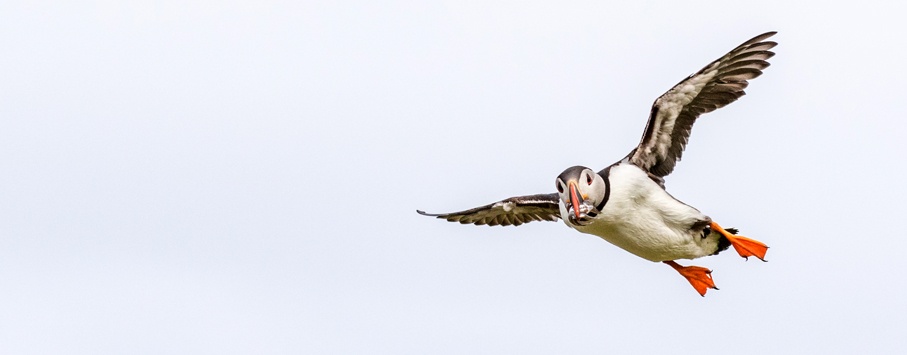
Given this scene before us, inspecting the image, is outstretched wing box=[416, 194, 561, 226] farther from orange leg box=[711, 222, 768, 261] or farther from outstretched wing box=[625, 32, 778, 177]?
orange leg box=[711, 222, 768, 261]

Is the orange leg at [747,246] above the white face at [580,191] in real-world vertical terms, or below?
below

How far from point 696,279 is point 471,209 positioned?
4.14 m

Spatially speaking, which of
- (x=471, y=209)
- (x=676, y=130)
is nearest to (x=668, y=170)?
(x=676, y=130)

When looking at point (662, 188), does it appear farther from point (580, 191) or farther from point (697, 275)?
point (697, 275)

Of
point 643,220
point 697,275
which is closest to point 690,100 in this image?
point 643,220

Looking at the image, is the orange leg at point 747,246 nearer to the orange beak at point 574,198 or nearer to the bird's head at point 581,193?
the bird's head at point 581,193

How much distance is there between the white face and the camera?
21.6 m

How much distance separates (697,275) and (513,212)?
3468mm

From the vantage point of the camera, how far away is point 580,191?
2169 cm

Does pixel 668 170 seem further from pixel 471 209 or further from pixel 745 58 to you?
pixel 471 209

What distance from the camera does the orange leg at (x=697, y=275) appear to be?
2572 cm

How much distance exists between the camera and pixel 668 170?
949 inches

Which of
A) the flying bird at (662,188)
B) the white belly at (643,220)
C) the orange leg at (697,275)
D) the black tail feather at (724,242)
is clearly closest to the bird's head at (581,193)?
the flying bird at (662,188)

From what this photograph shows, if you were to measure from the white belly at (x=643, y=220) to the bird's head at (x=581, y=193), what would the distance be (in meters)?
0.20
